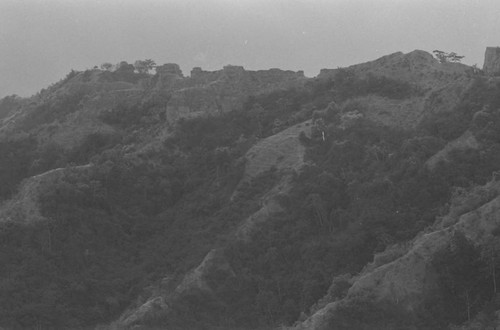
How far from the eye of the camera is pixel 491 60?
257ft

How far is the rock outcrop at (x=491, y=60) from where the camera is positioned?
76.2 meters

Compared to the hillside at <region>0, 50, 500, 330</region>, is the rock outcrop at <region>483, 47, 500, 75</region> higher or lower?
higher

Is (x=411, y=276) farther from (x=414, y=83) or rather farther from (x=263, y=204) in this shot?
(x=414, y=83)

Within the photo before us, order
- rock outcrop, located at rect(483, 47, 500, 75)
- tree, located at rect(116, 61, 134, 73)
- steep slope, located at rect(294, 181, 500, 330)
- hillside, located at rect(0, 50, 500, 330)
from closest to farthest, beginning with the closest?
steep slope, located at rect(294, 181, 500, 330)
hillside, located at rect(0, 50, 500, 330)
rock outcrop, located at rect(483, 47, 500, 75)
tree, located at rect(116, 61, 134, 73)

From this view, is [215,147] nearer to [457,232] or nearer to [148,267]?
[148,267]

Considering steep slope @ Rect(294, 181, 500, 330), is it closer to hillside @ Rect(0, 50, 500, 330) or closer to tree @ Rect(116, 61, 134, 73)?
hillside @ Rect(0, 50, 500, 330)

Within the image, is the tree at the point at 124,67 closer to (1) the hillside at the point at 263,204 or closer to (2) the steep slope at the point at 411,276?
(1) the hillside at the point at 263,204

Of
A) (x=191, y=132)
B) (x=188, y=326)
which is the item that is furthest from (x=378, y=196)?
(x=191, y=132)

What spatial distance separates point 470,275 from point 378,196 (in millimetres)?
12748

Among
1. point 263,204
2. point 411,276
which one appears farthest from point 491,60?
point 411,276

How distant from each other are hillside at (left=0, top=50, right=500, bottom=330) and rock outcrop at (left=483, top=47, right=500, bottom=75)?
2116mm

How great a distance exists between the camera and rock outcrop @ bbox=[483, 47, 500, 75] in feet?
250

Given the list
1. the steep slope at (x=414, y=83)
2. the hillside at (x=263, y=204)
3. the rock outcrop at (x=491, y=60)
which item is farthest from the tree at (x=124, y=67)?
the rock outcrop at (x=491, y=60)

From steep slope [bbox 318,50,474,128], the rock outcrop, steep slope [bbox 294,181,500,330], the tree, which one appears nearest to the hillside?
steep slope [bbox 294,181,500,330]
